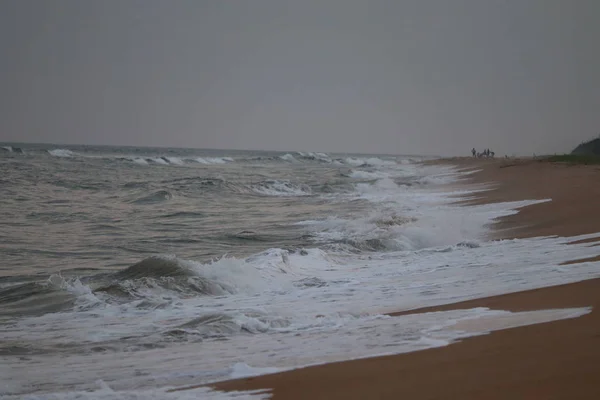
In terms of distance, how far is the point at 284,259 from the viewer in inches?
383

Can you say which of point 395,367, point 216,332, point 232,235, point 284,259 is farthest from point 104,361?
point 232,235

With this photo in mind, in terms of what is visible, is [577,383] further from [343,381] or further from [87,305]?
[87,305]

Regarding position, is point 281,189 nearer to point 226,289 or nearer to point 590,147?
point 226,289

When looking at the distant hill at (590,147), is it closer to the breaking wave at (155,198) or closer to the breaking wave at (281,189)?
the breaking wave at (281,189)

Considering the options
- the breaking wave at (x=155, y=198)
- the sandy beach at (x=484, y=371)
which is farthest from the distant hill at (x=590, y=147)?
the sandy beach at (x=484, y=371)

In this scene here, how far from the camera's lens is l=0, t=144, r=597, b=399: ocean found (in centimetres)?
450

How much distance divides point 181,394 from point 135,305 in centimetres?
337

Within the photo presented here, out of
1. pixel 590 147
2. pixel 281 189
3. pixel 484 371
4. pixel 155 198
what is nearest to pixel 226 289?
pixel 484 371

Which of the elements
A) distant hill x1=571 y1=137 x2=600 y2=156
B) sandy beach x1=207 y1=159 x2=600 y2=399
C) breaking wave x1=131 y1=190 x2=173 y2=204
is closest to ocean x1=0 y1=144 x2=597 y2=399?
sandy beach x1=207 y1=159 x2=600 y2=399

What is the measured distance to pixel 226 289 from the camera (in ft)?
25.6

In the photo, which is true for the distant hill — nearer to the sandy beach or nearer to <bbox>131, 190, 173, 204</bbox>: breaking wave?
<bbox>131, 190, 173, 204</bbox>: breaking wave

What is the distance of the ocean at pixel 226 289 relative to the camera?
4504 millimetres

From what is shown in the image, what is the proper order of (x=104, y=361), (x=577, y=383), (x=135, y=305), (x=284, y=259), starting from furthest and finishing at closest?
1. (x=284, y=259)
2. (x=135, y=305)
3. (x=104, y=361)
4. (x=577, y=383)

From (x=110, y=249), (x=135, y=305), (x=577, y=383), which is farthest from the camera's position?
(x=110, y=249)
